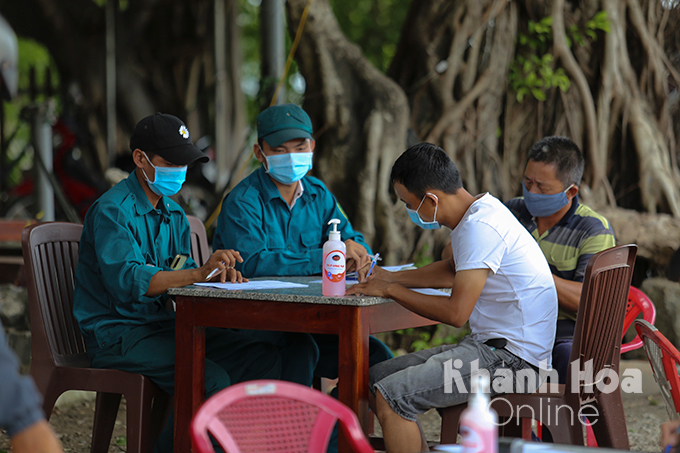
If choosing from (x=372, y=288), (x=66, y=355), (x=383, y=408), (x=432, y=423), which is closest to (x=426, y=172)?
(x=372, y=288)

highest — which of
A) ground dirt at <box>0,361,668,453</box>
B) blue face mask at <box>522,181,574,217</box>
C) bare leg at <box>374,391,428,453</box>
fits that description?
blue face mask at <box>522,181,574,217</box>

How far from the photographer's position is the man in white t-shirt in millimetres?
2422

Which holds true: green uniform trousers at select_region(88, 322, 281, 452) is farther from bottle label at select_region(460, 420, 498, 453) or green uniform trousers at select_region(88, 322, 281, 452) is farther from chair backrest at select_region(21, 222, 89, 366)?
bottle label at select_region(460, 420, 498, 453)

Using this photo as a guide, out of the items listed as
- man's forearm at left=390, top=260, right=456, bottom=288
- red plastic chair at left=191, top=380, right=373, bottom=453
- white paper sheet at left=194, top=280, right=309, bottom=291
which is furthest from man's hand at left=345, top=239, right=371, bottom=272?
red plastic chair at left=191, top=380, right=373, bottom=453

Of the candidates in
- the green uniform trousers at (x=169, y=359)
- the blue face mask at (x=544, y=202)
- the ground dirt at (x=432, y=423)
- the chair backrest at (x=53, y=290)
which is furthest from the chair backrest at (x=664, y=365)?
the chair backrest at (x=53, y=290)

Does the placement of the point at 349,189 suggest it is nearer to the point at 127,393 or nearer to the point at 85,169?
the point at 127,393

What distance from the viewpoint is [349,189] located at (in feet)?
18.3

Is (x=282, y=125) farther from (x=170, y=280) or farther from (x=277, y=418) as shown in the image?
(x=277, y=418)

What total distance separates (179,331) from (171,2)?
801 centimetres

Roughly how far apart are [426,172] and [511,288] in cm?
51

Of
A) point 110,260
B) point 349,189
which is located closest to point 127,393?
point 110,260

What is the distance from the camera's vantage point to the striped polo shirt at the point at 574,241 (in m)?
3.34

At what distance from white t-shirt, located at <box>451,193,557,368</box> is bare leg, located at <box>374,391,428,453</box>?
16.5 inches

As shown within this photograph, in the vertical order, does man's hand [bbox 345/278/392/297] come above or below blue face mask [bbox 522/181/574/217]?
below
